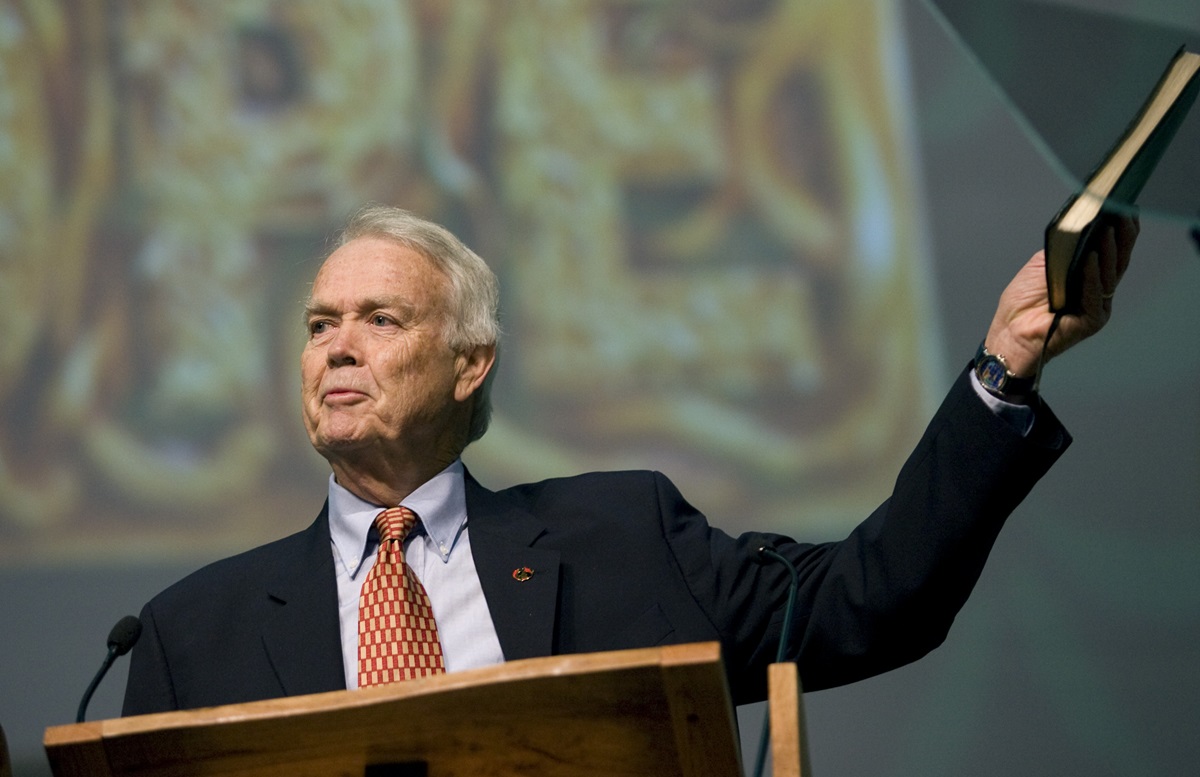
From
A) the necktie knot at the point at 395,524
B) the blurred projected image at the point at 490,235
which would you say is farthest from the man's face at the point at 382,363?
the blurred projected image at the point at 490,235

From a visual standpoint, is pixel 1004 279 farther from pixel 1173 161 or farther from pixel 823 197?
pixel 1173 161

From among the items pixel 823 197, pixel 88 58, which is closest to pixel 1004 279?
pixel 823 197

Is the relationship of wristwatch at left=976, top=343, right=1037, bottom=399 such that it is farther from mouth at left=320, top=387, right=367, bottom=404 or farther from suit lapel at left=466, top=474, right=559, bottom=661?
mouth at left=320, top=387, right=367, bottom=404

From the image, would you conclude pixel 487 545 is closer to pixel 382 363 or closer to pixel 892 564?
pixel 382 363

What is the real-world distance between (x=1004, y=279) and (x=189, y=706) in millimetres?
1982

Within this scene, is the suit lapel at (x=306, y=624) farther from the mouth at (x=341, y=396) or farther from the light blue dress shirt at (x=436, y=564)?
the mouth at (x=341, y=396)

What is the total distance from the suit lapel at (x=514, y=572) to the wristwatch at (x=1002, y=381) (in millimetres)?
719

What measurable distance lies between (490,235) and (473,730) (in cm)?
188

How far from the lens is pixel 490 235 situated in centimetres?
314

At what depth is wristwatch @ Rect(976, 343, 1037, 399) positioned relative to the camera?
1.76 meters

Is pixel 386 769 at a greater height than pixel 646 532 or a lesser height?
lesser

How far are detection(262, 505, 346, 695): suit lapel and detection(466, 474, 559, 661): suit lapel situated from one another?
0.76 ft

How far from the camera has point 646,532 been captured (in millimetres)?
2195

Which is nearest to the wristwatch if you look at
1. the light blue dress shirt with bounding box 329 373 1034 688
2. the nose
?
the light blue dress shirt with bounding box 329 373 1034 688
